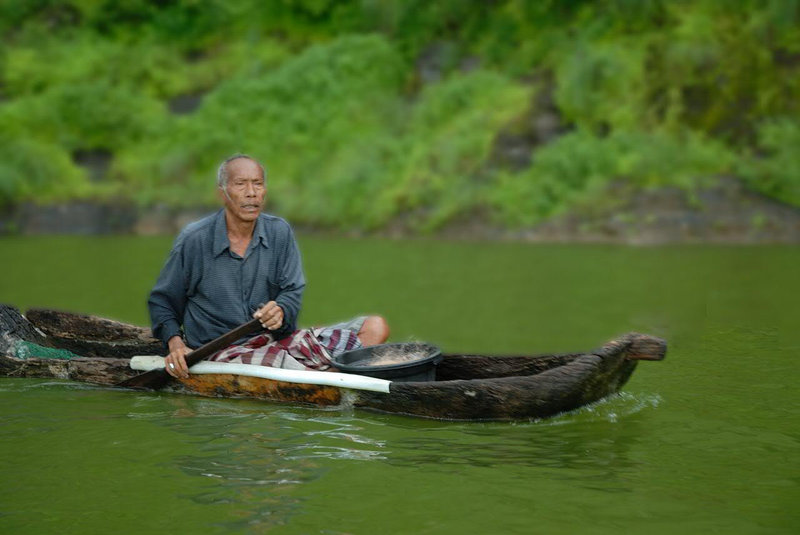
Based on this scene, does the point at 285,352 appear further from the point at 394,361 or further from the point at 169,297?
the point at 169,297

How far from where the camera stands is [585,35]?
24781 millimetres

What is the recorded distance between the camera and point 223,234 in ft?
19.9

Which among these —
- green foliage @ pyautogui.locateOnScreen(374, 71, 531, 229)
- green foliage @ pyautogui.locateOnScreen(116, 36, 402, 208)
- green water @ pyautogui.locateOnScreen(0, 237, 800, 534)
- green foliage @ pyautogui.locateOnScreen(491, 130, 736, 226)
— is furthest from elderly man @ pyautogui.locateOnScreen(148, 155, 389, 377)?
green foliage @ pyautogui.locateOnScreen(116, 36, 402, 208)

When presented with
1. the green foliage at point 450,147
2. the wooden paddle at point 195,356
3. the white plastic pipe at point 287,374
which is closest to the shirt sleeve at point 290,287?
the wooden paddle at point 195,356

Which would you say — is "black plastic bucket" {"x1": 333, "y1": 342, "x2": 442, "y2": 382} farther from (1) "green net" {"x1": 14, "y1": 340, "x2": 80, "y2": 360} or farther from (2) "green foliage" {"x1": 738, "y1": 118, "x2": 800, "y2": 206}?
(2) "green foliage" {"x1": 738, "y1": 118, "x2": 800, "y2": 206}

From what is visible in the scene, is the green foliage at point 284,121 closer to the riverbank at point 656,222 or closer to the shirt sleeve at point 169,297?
the riverbank at point 656,222

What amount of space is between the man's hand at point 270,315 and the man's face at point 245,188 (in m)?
0.55

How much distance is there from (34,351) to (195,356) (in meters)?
1.81

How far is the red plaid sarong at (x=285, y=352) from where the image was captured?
6078 millimetres

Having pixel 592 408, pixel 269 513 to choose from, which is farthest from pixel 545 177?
pixel 269 513

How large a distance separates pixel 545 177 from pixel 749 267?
24.5 ft

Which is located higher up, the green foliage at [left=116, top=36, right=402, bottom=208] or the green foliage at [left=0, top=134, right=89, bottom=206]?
Answer: the green foliage at [left=116, top=36, right=402, bottom=208]

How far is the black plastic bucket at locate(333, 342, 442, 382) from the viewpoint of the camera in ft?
18.7

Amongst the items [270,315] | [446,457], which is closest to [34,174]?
[270,315]
